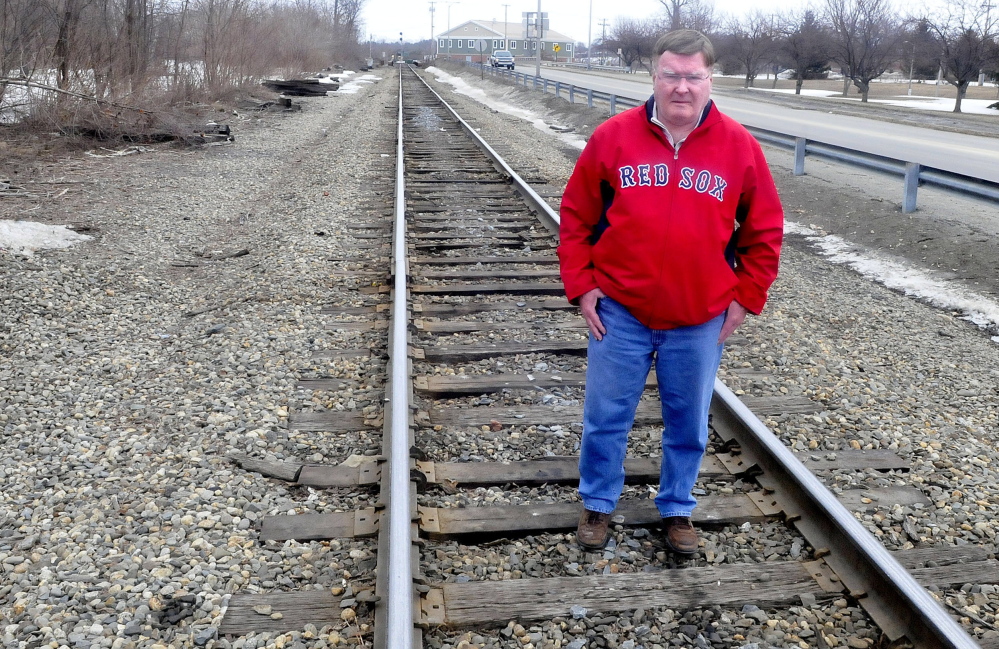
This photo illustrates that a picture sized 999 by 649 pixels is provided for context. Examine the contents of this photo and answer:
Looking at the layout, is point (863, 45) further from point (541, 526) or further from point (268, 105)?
point (541, 526)

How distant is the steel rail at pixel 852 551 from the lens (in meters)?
2.72

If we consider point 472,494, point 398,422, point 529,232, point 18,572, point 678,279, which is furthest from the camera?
point 529,232

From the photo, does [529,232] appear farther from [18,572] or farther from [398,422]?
[18,572]

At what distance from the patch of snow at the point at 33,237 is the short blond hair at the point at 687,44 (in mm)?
6621

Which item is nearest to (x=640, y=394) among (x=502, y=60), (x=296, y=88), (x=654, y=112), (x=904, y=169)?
(x=654, y=112)

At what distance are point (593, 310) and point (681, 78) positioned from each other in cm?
84

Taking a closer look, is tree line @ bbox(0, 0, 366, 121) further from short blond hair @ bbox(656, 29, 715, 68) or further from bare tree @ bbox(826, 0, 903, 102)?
bare tree @ bbox(826, 0, 903, 102)

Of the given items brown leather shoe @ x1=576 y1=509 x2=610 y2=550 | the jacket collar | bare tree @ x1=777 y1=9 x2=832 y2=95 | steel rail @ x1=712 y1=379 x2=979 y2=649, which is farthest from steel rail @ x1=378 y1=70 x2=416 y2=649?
bare tree @ x1=777 y1=9 x2=832 y2=95

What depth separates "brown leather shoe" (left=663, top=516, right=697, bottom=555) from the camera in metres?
3.29

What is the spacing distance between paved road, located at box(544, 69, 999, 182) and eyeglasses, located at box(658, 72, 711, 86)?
11.9 meters

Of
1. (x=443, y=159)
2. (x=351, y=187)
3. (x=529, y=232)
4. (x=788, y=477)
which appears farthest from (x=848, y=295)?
A: (x=443, y=159)

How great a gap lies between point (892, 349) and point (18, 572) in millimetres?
5135

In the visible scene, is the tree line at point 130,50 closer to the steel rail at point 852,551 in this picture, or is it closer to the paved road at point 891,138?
the paved road at point 891,138

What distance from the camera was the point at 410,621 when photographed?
8.91 ft
